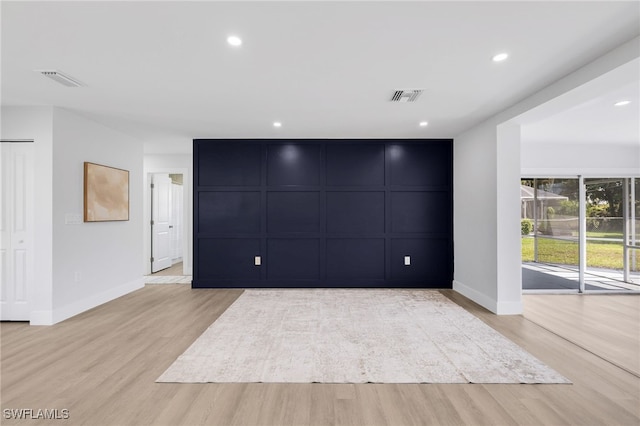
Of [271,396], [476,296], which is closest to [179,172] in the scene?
[271,396]

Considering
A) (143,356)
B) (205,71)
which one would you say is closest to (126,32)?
(205,71)

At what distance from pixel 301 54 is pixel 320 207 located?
3.24 meters

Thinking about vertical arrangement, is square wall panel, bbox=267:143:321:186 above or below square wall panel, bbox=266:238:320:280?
above

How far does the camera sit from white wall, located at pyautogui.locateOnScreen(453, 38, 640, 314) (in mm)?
4030

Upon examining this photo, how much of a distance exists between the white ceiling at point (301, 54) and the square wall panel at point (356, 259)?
7.54 ft

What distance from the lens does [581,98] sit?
118 inches

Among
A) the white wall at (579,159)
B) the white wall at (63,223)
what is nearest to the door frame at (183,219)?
the white wall at (63,223)

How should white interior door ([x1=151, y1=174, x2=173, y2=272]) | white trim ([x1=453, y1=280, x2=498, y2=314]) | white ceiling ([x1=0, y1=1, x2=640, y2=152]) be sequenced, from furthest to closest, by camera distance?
white interior door ([x1=151, y1=174, x2=173, y2=272])
white trim ([x1=453, y1=280, x2=498, y2=314])
white ceiling ([x1=0, y1=1, x2=640, y2=152])

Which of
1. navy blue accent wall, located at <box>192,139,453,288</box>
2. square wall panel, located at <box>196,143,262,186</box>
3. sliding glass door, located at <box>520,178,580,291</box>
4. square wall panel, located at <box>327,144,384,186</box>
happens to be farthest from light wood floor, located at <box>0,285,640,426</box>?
square wall panel, located at <box>327,144,384,186</box>

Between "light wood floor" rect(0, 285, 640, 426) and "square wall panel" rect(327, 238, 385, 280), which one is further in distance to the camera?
"square wall panel" rect(327, 238, 385, 280)

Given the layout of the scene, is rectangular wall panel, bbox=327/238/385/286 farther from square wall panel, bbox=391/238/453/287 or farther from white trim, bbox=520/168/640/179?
white trim, bbox=520/168/640/179

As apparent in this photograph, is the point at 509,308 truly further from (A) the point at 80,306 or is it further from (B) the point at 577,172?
(A) the point at 80,306

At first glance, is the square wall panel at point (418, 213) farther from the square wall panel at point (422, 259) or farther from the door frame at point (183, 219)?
the door frame at point (183, 219)

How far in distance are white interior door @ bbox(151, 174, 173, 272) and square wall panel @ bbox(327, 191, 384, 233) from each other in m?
4.30
